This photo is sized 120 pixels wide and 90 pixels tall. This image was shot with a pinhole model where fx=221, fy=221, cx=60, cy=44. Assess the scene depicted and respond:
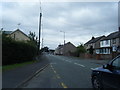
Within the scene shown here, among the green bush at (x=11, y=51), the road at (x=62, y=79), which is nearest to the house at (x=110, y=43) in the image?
the green bush at (x=11, y=51)

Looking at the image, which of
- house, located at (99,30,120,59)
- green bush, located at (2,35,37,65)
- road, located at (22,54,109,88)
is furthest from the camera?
house, located at (99,30,120,59)

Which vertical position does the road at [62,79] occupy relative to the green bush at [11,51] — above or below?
below

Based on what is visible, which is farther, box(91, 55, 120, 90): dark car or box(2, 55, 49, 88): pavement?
box(2, 55, 49, 88): pavement

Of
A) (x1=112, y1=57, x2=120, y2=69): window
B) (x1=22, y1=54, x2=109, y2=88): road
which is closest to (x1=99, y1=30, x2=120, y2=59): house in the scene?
(x1=22, y1=54, x2=109, y2=88): road

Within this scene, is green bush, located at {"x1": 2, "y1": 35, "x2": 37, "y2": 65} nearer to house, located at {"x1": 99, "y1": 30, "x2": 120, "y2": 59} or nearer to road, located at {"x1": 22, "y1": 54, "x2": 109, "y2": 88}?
road, located at {"x1": 22, "y1": 54, "x2": 109, "y2": 88}

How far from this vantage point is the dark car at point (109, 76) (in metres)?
6.85

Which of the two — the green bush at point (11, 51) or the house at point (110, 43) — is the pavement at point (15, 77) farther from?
the house at point (110, 43)

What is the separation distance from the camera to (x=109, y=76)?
734 cm

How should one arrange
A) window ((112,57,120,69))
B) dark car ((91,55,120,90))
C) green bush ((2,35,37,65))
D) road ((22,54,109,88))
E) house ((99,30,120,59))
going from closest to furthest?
1. dark car ((91,55,120,90))
2. window ((112,57,120,69))
3. road ((22,54,109,88))
4. green bush ((2,35,37,65))
5. house ((99,30,120,59))

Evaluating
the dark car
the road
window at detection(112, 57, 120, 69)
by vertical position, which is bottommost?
the road

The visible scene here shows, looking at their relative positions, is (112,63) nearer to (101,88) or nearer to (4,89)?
(101,88)

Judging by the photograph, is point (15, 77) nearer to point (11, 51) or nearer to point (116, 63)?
point (116, 63)

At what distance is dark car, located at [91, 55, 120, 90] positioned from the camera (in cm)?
685

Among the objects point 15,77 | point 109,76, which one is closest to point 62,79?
point 15,77
